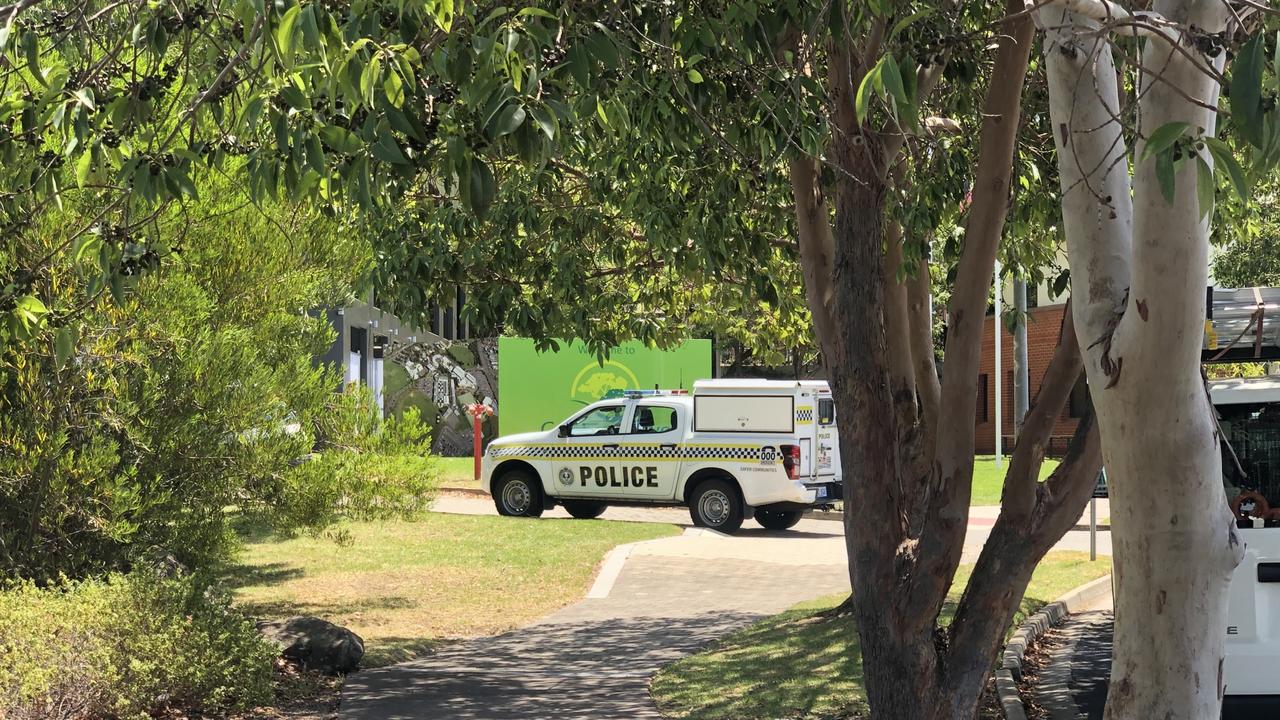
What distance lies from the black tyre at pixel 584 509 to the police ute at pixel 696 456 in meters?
0.35

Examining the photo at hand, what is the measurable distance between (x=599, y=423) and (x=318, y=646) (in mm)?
11260

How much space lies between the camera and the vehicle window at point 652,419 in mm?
20344

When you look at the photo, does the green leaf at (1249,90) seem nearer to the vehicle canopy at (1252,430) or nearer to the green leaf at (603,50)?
the green leaf at (603,50)

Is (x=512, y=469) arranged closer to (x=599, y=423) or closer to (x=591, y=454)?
(x=591, y=454)

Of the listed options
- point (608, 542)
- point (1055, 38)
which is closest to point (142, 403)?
point (1055, 38)

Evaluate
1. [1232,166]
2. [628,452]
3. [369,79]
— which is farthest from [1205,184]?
[628,452]

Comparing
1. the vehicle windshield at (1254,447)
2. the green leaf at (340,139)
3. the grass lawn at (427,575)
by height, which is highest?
the green leaf at (340,139)

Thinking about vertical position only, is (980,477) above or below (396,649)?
above

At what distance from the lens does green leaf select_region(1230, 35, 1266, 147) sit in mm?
2979

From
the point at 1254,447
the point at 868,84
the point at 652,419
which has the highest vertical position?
the point at 868,84

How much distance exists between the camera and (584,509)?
22188 mm

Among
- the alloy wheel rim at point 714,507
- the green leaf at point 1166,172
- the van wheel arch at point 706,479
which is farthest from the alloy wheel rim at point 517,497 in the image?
the green leaf at point 1166,172

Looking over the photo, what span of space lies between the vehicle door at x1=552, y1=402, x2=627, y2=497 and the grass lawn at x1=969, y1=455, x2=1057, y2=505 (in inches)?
212

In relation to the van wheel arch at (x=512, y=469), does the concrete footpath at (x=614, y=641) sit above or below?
below
